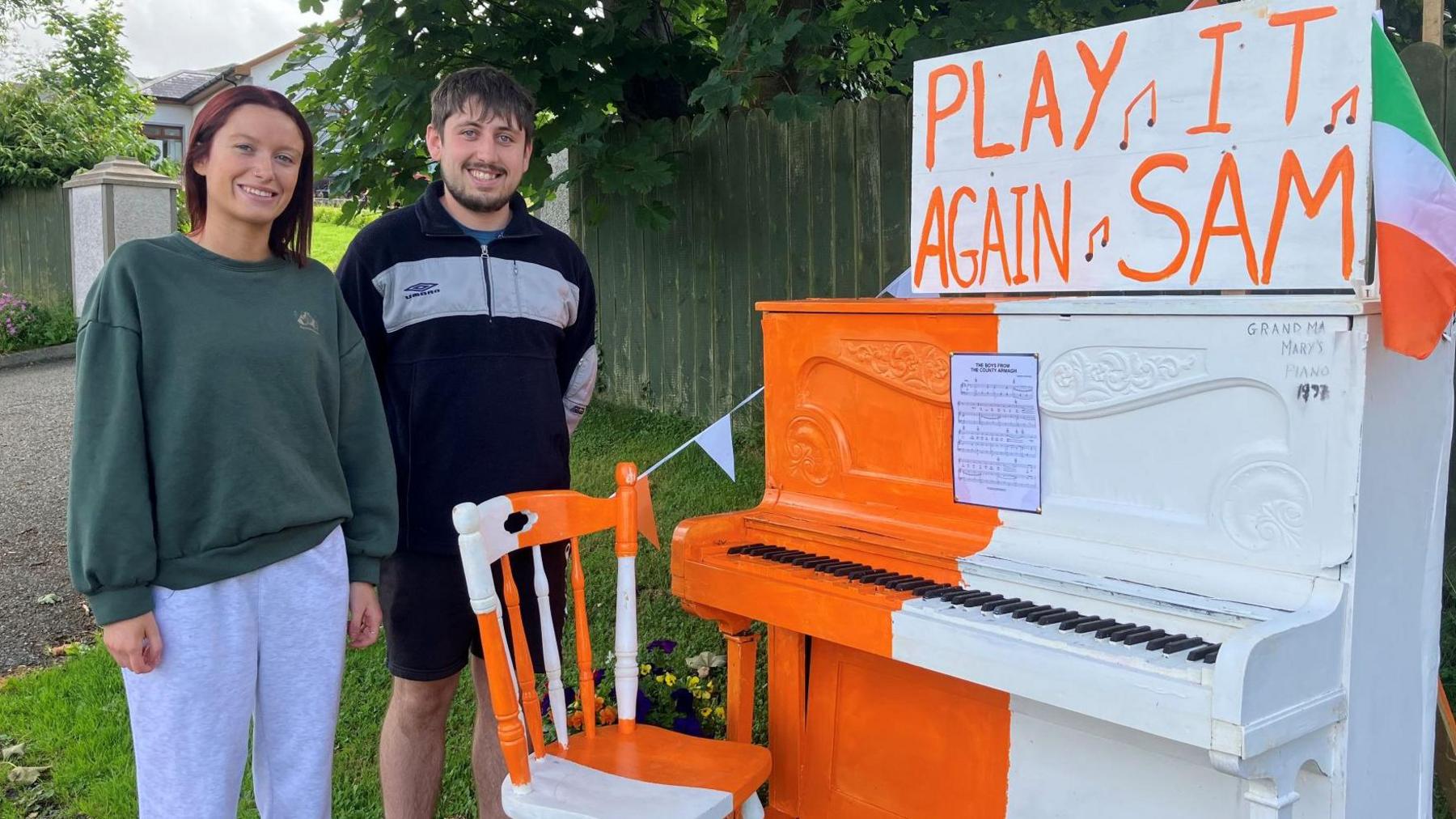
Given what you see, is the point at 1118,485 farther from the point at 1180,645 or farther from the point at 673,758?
the point at 673,758

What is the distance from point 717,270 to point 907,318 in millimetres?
4075

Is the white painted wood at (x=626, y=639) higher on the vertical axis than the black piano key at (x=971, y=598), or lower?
lower

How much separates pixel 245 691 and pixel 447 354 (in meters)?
0.88

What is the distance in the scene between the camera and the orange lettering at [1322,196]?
1.95 m

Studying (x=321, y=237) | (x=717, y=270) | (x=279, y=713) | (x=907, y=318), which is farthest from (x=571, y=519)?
(x=321, y=237)

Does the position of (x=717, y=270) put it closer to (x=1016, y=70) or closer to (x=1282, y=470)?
(x=1016, y=70)

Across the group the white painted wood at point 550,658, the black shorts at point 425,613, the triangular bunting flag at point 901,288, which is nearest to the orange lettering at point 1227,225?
the triangular bunting flag at point 901,288

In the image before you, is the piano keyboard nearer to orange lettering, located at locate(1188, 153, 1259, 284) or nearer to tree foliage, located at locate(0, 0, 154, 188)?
orange lettering, located at locate(1188, 153, 1259, 284)

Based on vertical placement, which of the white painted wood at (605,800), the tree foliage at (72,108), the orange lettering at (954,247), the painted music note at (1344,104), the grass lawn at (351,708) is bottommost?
the grass lawn at (351,708)

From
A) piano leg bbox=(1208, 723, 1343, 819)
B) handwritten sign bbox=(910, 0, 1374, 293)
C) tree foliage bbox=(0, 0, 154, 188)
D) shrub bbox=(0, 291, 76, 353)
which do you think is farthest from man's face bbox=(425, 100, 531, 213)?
tree foliage bbox=(0, 0, 154, 188)

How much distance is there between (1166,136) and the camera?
2.18m

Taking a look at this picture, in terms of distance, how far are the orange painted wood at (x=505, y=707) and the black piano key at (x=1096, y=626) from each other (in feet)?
3.59

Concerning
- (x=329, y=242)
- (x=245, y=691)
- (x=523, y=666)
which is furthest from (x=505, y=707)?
(x=329, y=242)

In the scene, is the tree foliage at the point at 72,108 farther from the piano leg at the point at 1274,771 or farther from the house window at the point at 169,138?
the house window at the point at 169,138
